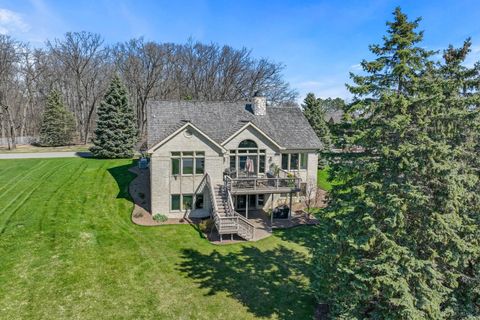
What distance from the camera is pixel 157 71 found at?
53312mm

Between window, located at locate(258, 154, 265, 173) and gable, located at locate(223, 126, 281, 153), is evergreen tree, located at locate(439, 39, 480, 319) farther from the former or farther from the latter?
window, located at locate(258, 154, 265, 173)

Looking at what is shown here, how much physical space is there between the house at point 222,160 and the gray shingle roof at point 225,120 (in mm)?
76

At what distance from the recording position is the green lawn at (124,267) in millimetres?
12406

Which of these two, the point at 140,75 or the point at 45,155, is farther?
the point at 140,75

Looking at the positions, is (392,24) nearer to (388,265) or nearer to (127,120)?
(388,265)

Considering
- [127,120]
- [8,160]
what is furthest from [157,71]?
[8,160]

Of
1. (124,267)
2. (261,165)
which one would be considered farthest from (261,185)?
(124,267)

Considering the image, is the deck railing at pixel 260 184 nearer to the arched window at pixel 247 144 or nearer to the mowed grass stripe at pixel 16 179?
the arched window at pixel 247 144

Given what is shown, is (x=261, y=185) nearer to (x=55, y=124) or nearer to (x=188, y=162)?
(x=188, y=162)

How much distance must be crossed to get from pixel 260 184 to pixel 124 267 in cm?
1110

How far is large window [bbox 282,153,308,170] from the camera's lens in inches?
987

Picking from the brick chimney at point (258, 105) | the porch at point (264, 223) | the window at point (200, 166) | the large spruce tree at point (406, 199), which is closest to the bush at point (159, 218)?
the porch at point (264, 223)

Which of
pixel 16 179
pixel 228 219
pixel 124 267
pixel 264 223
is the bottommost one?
pixel 124 267

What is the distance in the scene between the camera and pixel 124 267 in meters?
15.2
